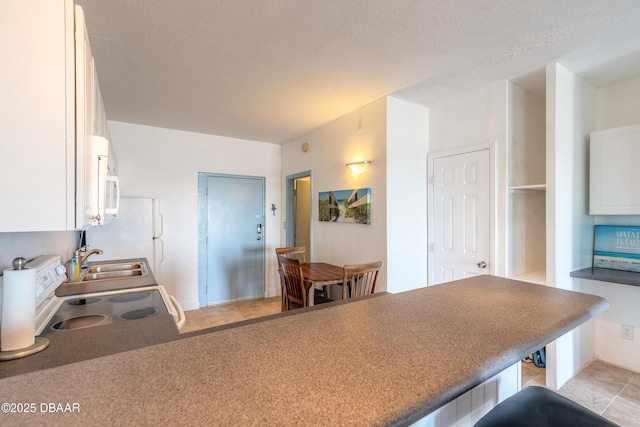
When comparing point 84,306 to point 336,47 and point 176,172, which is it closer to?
point 336,47

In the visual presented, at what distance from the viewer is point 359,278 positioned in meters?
2.54

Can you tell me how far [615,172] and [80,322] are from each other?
378 centimetres

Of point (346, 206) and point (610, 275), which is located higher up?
point (346, 206)

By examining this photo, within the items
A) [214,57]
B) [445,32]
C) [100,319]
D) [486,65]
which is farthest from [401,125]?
[100,319]

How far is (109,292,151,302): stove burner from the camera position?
174cm

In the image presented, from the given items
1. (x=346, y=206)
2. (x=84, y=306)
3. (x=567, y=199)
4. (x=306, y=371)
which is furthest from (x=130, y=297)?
(x=567, y=199)

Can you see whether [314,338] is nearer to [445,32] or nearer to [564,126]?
[445,32]

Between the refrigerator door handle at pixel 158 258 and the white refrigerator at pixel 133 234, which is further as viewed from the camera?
the refrigerator door handle at pixel 158 258

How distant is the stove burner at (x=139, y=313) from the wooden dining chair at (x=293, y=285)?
4.00 feet

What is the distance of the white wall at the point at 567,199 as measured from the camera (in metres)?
2.27

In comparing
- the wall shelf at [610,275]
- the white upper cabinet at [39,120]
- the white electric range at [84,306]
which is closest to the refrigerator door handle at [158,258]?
the white electric range at [84,306]

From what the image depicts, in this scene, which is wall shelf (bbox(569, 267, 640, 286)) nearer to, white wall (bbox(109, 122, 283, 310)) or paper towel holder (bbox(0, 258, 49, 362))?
paper towel holder (bbox(0, 258, 49, 362))

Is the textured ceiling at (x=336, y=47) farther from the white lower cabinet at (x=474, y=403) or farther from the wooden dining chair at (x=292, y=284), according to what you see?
the white lower cabinet at (x=474, y=403)

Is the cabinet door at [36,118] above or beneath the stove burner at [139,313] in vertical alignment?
above
